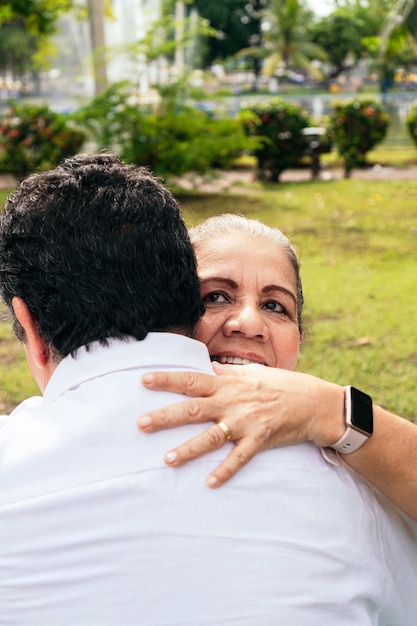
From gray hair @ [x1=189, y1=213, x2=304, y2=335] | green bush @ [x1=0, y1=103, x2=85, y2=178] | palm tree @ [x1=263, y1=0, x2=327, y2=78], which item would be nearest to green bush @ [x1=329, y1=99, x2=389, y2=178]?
green bush @ [x1=0, y1=103, x2=85, y2=178]

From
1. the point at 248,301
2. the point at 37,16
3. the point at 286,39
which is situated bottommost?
the point at 286,39

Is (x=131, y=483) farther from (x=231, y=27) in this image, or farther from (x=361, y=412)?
(x=231, y=27)

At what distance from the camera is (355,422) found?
157 centimetres

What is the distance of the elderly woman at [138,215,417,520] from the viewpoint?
1.38 m

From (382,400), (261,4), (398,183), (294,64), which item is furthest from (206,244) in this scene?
(261,4)

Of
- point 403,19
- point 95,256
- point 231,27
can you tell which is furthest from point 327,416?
point 231,27

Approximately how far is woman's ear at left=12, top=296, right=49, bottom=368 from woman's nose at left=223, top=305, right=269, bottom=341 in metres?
0.57

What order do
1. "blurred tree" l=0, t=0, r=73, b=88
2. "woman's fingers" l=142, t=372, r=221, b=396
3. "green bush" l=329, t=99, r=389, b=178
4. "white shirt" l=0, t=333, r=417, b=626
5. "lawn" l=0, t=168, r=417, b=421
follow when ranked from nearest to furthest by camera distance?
"white shirt" l=0, t=333, r=417, b=626
"woman's fingers" l=142, t=372, r=221, b=396
"lawn" l=0, t=168, r=417, b=421
"blurred tree" l=0, t=0, r=73, b=88
"green bush" l=329, t=99, r=389, b=178

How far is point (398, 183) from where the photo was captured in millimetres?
14414

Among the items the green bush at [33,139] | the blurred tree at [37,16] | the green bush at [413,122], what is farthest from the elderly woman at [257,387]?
the green bush at [413,122]

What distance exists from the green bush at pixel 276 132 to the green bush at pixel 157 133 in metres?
2.27

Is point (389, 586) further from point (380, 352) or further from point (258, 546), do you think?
point (380, 352)

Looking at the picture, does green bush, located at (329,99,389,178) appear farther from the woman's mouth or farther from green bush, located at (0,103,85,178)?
the woman's mouth

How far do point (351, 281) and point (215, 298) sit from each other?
5.77m
